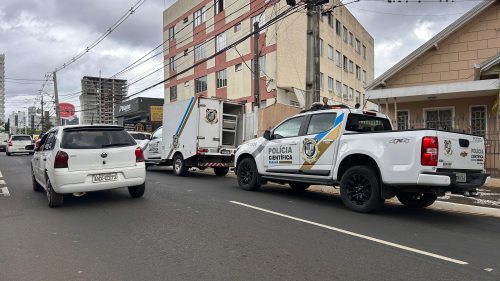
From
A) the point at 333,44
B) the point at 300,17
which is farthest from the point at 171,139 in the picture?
the point at 333,44

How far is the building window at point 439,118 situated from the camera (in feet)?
53.2

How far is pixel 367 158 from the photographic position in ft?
25.2

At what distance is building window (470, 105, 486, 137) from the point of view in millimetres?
15539

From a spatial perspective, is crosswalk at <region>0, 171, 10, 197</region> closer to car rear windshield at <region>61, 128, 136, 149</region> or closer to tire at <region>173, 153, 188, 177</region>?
car rear windshield at <region>61, 128, 136, 149</region>

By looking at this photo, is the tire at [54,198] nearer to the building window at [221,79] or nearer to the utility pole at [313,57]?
the utility pole at [313,57]

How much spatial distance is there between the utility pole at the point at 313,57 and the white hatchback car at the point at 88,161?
6.47 m

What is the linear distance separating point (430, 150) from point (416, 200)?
2.14 meters

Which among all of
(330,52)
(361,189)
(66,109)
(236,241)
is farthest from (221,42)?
(66,109)

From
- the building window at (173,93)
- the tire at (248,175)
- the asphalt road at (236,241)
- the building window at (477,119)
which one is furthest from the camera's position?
the building window at (173,93)

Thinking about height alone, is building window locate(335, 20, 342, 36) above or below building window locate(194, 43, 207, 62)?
above

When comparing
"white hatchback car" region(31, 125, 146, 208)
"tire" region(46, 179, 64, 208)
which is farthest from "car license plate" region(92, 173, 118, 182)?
"tire" region(46, 179, 64, 208)

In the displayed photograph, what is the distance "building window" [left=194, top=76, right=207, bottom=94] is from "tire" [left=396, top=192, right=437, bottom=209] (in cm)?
3154

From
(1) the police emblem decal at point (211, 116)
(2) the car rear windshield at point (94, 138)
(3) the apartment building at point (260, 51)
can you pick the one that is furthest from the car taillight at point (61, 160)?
(3) the apartment building at point (260, 51)

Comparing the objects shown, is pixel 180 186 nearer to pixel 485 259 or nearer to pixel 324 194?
pixel 324 194
